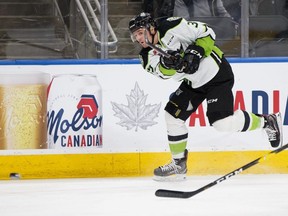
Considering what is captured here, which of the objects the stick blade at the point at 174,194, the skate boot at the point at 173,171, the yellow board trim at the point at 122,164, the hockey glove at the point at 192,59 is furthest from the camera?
the yellow board trim at the point at 122,164

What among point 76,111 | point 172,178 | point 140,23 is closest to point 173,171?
point 172,178

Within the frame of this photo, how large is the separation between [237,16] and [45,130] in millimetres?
1485

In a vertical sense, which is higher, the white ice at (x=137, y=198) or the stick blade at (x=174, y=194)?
the stick blade at (x=174, y=194)

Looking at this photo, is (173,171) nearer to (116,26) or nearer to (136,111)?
(136,111)

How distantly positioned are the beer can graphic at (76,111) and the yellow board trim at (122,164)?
110 mm

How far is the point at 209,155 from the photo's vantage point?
541cm

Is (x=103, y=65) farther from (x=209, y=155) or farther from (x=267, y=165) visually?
(x=267, y=165)

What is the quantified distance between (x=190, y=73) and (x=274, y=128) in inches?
29.0

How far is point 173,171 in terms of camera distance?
5.11 m

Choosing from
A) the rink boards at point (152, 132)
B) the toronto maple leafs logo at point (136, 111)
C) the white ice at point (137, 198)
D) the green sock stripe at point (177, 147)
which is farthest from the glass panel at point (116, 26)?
the white ice at point (137, 198)

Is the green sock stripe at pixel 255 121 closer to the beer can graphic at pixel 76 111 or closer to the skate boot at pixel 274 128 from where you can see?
the skate boot at pixel 274 128

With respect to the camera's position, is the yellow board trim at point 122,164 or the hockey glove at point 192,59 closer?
the hockey glove at point 192,59

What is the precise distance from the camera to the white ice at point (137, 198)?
3.85m

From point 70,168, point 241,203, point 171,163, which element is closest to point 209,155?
point 171,163
